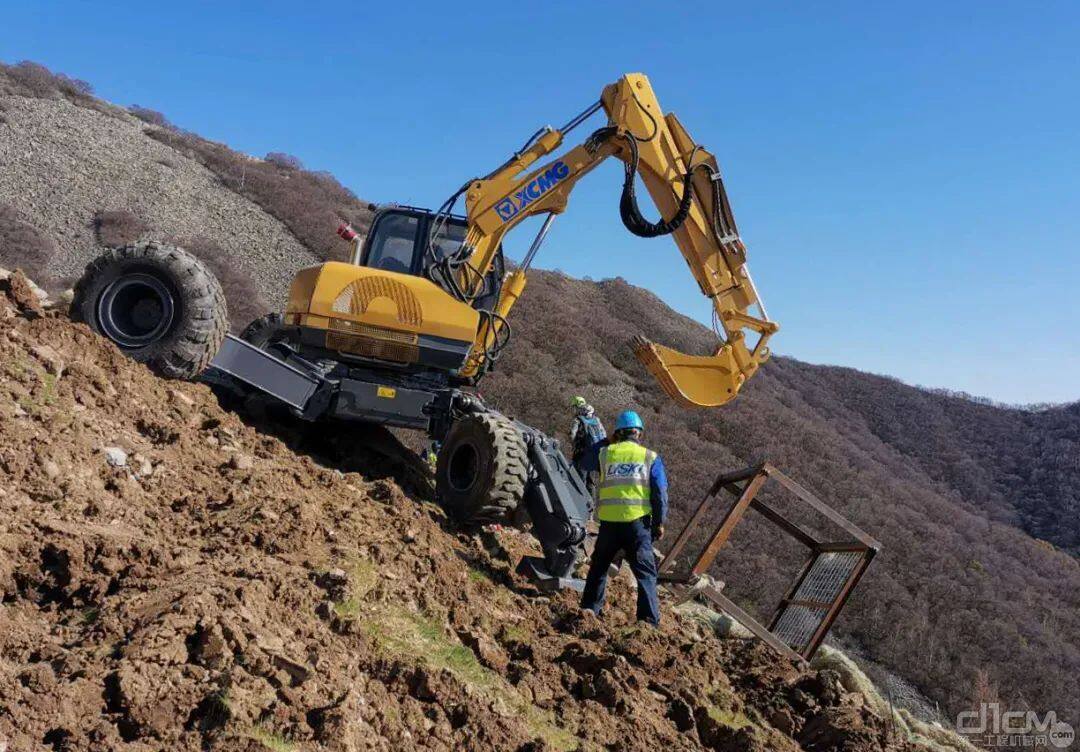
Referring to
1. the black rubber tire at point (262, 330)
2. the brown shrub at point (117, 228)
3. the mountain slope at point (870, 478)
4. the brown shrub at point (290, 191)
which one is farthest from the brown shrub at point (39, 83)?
the black rubber tire at point (262, 330)

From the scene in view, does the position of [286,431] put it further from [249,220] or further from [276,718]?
[249,220]

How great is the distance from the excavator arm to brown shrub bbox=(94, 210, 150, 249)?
20.8 meters

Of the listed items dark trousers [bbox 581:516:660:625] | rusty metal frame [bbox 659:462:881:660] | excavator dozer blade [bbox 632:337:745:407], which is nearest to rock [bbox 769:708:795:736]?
dark trousers [bbox 581:516:660:625]

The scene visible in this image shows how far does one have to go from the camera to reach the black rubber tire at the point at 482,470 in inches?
300

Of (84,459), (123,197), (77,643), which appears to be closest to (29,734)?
(77,643)

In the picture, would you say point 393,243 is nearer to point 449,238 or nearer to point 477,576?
point 449,238

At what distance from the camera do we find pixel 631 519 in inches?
270

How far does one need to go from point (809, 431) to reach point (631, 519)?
20802 millimetres

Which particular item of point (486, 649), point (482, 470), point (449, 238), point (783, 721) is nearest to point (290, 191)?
point (449, 238)

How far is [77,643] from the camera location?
3674mm

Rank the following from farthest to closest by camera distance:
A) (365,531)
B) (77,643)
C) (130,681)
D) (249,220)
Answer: (249,220)
(365,531)
(77,643)
(130,681)

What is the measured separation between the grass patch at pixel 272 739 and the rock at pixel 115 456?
9.72ft

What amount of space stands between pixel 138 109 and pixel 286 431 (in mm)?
39421

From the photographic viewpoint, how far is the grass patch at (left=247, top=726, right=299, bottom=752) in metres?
3.23
